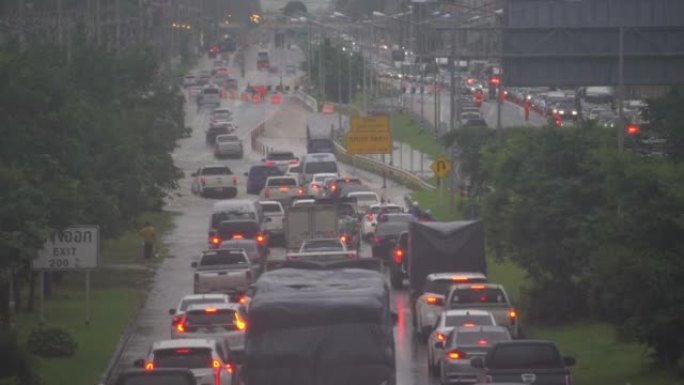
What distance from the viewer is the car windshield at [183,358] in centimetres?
2690

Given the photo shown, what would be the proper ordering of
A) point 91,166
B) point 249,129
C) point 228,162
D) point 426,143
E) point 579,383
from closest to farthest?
point 579,383, point 91,166, point 228,162, point 426,143, point 249,129

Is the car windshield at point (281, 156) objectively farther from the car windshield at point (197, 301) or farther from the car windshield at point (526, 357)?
the car windshield at point (526, 357)

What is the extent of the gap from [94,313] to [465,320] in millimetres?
12700

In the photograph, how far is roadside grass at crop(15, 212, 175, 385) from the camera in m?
32.2

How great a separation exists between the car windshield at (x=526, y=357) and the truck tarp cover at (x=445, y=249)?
15655mm

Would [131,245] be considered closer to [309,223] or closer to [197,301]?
[309,223]

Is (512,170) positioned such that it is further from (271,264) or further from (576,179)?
(271,264)

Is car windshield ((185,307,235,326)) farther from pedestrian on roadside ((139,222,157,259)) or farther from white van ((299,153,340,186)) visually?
white van ((299,153,340,186))

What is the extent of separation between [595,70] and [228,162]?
43.3m

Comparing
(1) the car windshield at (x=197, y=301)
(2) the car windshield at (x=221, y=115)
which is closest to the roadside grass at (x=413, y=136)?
(2) the car windshield at (x=221, y=115)

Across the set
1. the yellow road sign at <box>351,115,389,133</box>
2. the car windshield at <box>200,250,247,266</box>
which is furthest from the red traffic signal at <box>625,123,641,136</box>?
the yellow road sign at <box>351,115,389,133</box>

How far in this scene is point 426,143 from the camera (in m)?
104

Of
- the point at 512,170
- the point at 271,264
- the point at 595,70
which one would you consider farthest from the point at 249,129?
the point at 271,264

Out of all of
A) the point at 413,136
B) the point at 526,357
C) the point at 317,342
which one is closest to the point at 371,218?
the point at 526,357
